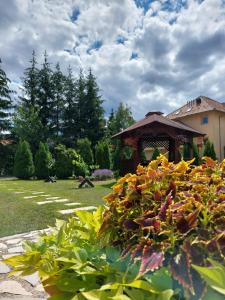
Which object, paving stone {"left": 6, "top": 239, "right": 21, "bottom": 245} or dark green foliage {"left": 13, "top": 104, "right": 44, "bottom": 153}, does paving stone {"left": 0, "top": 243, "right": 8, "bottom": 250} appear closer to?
paving stone {"left": 6, "top": 239, "right": 21, "bottom": 245}

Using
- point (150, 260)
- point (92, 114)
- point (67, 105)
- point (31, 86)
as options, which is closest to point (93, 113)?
point (92, 114)

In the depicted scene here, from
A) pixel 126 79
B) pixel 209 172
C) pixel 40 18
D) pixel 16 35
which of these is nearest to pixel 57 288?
pixel 209 172

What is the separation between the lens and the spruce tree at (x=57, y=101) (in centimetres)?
2973

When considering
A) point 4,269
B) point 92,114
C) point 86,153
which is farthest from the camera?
point 92,114

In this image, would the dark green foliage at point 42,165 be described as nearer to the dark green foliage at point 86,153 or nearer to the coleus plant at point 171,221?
the dark green foliage at point 86,153

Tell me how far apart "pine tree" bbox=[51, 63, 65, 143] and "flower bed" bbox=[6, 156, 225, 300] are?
28.8m

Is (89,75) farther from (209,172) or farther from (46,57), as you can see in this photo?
(209,172)

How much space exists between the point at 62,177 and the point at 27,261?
56.3 ft

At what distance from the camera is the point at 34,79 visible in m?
29.8

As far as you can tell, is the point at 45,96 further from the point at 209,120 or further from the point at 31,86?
the point at 209,120

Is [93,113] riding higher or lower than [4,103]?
lower

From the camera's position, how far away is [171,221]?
3.33ft

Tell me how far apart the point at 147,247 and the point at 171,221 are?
14 centimetres

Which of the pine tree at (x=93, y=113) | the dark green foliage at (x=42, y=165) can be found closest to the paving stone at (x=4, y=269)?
the dark green foliage at (x=42, y=165)
